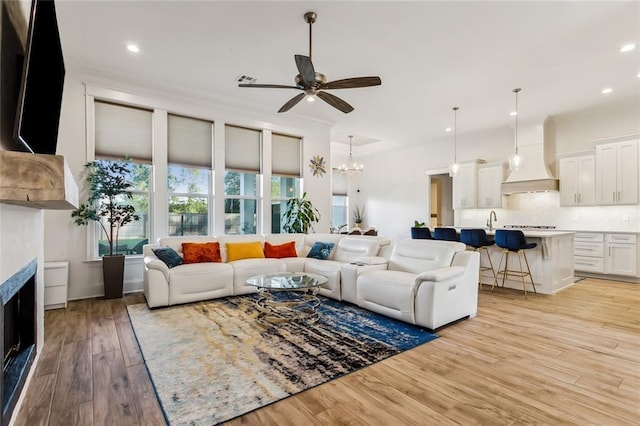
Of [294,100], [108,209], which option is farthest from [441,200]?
[108,209]

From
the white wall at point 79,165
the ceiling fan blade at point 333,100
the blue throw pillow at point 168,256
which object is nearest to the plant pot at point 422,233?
the ceiling fan blade at point 333,100

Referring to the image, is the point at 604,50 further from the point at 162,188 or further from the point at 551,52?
the point at 162,188

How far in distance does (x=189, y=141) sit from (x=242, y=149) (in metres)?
0.99

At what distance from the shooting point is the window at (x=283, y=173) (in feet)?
21.6

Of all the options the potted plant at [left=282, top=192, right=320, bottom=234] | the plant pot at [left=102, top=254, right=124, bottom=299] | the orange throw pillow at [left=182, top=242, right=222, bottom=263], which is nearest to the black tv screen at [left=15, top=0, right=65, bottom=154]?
the orange throw pillow at [left=182, top=242, right=222, bottom=263]

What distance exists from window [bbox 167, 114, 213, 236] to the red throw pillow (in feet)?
4.26

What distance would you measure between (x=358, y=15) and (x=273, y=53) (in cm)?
129

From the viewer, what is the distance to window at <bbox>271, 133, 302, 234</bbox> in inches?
→ 259

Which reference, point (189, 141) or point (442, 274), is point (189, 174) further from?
point (442, 274)

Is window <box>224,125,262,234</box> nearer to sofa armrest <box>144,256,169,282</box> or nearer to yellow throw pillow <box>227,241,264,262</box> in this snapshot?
yellow throw pillow <box>227,241,264,262</box>

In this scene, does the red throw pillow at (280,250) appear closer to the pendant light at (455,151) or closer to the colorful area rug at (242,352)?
the colorful area rug at (242,352)

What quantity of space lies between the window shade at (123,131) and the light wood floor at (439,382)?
2.59 metres

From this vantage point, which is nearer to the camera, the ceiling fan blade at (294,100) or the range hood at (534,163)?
the ceiling fan blade at (294,100)

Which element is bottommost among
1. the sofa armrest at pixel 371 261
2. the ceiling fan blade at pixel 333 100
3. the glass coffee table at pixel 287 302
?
the glass coffee table at pixel 287 302
